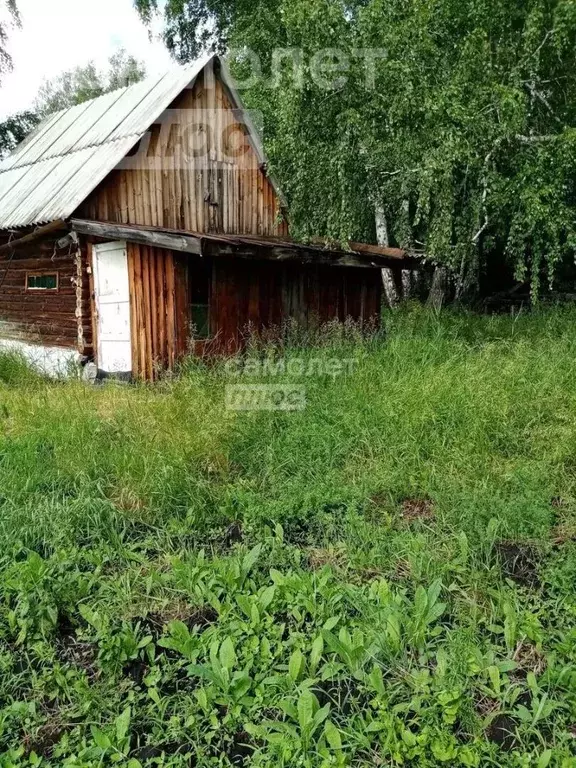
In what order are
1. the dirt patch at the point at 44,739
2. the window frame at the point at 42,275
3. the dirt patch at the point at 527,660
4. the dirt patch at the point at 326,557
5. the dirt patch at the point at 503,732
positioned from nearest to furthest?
the dirt patch at the point at 503,732 < the dirt patch at the point at 44,739 < the dirt patch at the point at 527,660 < the dirt patch at the point at 326,557 < the window frame at the point at 42,275

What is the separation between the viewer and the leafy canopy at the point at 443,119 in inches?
264

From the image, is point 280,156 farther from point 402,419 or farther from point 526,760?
point 526,760

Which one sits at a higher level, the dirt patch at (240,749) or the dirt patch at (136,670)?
the dirt patch at (136,670)

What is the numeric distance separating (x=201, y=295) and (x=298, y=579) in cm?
640

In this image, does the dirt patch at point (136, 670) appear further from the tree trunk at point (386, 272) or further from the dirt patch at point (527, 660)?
the tree trunk at point (386, 272)

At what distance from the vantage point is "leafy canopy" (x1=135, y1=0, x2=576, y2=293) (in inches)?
264

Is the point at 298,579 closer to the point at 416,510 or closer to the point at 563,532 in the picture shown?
the point at 416,510

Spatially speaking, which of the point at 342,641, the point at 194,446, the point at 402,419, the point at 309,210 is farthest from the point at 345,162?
the point at 342,641

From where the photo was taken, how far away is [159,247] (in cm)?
776

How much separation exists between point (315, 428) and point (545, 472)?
72.9 inches

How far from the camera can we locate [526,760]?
6.47ft

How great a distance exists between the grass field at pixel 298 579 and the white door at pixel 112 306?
3079mm

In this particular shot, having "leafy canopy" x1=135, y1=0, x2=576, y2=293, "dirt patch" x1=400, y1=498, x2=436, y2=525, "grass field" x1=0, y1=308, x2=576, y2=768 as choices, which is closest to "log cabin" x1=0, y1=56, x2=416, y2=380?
"leafy canopy" x1=135, y1=0, x2=576, y2=293

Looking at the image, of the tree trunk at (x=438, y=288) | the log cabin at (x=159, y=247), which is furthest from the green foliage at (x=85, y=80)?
the tree trunk at (x=438, y=288)
